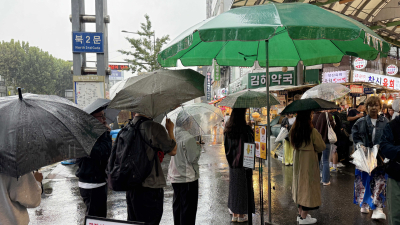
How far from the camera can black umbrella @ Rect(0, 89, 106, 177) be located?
6.56ft

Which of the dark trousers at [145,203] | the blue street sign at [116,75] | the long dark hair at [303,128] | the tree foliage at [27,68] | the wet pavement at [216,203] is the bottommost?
the wet pavement at [216,203]

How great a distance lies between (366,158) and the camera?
5.16 meters

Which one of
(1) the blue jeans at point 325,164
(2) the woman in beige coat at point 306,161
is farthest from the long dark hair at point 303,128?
(1) the blue jeans at point 325,164

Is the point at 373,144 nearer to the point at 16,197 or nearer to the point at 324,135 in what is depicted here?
the point at 324,135

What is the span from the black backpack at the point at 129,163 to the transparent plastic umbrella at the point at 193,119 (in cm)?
129

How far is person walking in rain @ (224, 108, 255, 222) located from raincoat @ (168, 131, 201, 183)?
879 mm

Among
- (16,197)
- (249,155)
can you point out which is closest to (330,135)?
(249,155)

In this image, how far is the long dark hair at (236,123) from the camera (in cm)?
491

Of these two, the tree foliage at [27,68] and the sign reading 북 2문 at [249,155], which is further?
the tree foliage at [27,68]

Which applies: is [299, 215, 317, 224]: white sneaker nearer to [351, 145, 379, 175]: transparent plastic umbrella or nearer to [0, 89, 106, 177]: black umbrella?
[351, 145, 379, 175]: transparent plastic umbrella

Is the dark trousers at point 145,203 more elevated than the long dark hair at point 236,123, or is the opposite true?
the long dark hair at point 236,123

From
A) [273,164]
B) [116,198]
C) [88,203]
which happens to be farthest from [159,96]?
[273,164]

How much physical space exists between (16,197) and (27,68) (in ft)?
194

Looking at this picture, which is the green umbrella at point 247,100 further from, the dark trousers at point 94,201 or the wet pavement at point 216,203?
the dark trousers at point 94,201
